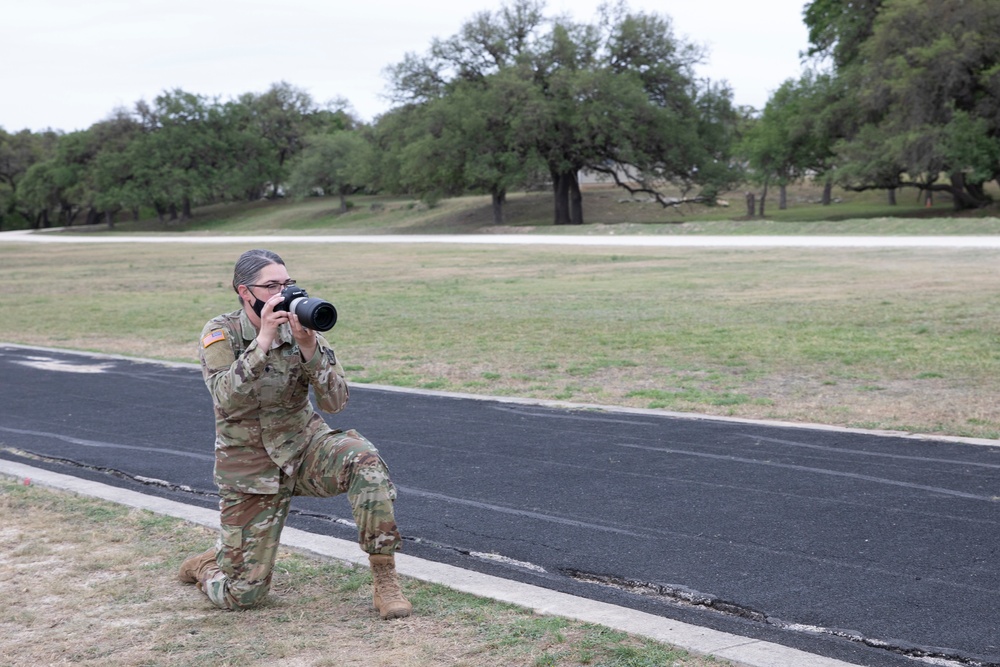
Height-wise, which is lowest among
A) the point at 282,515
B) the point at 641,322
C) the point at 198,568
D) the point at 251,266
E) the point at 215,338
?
the point at 641,322

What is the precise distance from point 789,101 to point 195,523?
187ft

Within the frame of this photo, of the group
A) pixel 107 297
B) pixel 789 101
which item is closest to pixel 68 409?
pixel 107 297

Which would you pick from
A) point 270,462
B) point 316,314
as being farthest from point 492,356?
point 316,314

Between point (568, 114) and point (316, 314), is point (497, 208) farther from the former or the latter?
point (316, 314)

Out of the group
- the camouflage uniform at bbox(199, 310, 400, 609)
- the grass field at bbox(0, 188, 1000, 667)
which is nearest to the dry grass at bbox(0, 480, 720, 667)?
the grass field at bbox(0, 188, 1000, 667)

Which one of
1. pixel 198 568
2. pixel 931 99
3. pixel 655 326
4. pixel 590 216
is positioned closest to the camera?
pixel 198 568

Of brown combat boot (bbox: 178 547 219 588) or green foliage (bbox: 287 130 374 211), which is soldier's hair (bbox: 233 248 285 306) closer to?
brown combat boot (bbox: 178 547 219 588)

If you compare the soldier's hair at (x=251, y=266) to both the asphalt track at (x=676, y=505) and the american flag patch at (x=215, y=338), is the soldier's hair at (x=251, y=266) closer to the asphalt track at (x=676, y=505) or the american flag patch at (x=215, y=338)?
the american flag patch at (x=215, y=338)

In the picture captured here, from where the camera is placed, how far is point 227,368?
4289 millimetres

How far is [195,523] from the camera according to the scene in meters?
5.68

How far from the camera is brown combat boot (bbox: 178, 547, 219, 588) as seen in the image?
4.52 m

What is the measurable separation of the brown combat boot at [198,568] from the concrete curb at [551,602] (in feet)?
2.10

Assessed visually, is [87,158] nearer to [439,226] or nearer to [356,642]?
[439,226]

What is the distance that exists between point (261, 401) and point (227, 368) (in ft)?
0.62
